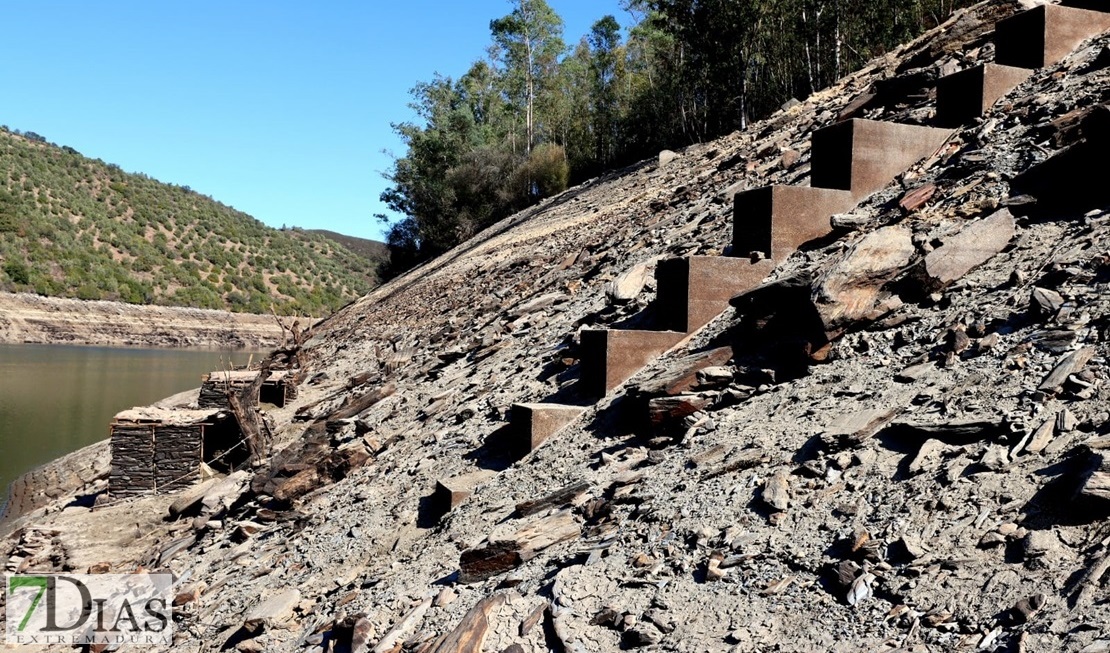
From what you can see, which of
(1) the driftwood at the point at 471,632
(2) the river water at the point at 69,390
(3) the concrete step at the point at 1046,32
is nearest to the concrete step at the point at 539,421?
(1) the driftwood at the point at 471,632

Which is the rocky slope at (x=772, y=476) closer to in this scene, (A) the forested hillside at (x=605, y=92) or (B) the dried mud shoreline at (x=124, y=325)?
(A) the forested hillside at (x=605, y=92)

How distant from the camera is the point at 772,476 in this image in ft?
14.6

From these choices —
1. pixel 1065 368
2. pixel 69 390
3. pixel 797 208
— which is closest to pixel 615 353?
pixel 797 208

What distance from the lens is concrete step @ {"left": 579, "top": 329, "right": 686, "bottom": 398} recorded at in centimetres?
658

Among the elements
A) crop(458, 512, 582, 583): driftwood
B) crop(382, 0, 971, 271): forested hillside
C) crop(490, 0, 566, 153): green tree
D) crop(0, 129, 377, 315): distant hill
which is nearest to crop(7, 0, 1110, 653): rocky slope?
crop(458, 512, 582, 583): driftwood

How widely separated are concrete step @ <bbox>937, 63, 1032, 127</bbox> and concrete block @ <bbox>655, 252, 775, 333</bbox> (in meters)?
2.10

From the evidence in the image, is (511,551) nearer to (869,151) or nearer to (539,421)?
(539,421)

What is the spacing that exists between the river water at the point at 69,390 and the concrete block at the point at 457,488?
7510 mm

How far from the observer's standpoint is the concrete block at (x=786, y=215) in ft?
22.8

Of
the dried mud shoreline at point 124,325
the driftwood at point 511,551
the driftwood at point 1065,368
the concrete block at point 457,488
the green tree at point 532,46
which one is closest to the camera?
the driftwood at point 1065,368

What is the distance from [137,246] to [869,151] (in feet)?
193

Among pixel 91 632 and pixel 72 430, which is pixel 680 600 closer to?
pixel 91 632

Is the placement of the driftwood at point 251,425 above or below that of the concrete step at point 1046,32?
A: below

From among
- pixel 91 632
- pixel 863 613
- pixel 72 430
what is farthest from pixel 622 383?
pixel 72 430
